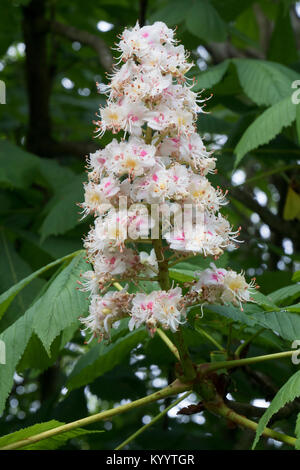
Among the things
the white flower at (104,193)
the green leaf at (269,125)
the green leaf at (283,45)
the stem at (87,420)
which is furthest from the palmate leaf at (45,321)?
the green leaf at (283,45)

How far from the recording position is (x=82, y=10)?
16.7 feet

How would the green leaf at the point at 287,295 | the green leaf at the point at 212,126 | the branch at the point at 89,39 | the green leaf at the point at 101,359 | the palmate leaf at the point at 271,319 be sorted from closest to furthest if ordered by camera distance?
the palmate leaf at the point at 271,319 < the green leaf at the point at 287,295 < the green leaf at the point at 101,359 < the green leaf at the point at 212,126 < the branch at the point at 89,39

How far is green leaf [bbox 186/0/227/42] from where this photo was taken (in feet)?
11.1

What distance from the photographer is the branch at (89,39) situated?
4.03 metres

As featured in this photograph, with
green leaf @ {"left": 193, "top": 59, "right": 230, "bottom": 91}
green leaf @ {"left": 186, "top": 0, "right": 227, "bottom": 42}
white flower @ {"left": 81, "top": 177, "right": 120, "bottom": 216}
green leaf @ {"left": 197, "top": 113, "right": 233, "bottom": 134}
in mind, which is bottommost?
white flower @ {"left": 81, "top": 177, "right": 120, "bottom": 216}

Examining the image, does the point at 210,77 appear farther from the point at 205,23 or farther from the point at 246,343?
the point at 246,343

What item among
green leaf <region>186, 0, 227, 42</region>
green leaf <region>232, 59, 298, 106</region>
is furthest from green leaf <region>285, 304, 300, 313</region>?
green leaf <region>186, 0, 227, 42</region>

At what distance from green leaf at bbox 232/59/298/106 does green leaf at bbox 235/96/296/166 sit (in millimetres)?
430

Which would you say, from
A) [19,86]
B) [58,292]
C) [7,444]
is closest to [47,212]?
[58,292]

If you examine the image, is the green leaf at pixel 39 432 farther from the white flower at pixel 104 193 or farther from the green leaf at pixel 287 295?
the green leaf at pixel 287 295

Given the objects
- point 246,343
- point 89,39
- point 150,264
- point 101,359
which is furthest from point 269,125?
point 89,39

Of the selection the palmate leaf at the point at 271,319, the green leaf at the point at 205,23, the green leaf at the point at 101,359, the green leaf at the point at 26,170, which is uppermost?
the green leaf at the point at 205,23

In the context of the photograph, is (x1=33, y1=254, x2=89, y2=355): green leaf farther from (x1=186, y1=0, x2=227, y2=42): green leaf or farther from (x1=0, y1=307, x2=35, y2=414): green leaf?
(x1=186, y1=0, x2=227, y2=42): green leaf


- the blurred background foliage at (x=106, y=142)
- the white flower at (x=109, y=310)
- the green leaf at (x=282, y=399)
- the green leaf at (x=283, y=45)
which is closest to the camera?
the green leaf at (x=282, y=399)
